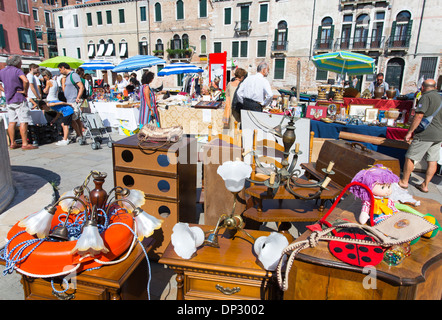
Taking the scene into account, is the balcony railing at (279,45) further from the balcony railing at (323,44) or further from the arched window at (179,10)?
the arched window at (179,10)

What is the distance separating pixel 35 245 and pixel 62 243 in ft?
0.51

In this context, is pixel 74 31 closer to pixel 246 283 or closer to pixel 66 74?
pixel 66 74

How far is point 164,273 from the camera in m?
2.92

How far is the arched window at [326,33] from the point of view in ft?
87.1

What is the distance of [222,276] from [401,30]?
30035mm

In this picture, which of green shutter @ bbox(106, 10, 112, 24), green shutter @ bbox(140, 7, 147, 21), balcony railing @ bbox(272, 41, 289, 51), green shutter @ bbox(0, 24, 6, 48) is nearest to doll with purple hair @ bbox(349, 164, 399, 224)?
balcony railing @ bbox(272, 41, 289, 51)

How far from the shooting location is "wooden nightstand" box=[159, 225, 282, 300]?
74.2 inches

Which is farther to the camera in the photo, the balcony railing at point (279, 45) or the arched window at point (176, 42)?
the arched window at point (176, 42)

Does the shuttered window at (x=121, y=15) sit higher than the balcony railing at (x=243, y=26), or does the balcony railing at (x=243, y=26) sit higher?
the shuttered window at (x=121, y=15)

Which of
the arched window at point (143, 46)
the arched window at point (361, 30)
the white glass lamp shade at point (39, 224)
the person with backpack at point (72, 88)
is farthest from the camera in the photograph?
the arched window at point (143, 46)

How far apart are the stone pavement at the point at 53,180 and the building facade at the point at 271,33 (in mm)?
17828

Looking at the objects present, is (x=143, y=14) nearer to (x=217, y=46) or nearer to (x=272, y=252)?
(x=217, y=46)

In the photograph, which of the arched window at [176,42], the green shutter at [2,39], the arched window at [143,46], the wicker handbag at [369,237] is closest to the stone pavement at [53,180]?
the wicker handbag at [369,237]
